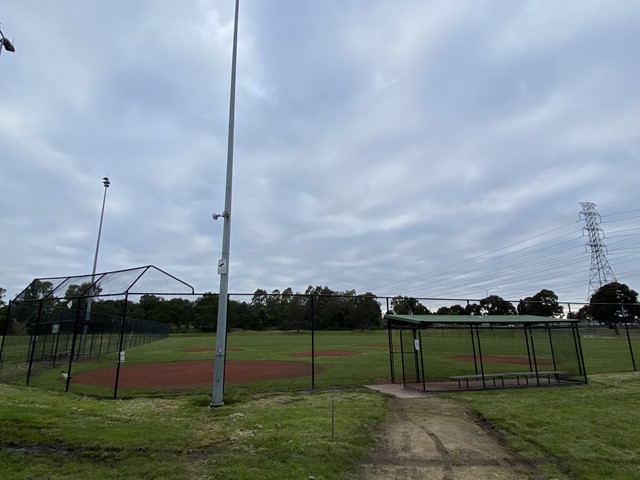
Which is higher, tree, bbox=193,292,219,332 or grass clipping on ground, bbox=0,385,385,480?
tree, bbox=193,292,219,332

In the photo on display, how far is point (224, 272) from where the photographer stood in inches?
406

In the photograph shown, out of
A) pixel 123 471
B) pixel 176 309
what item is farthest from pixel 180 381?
pixel 123 471

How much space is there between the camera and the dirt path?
5.23m

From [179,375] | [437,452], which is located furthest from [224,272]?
[179,375]

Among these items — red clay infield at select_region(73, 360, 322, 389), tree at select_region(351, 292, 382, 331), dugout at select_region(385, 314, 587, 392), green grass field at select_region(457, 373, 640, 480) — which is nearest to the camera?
green grass field at select_region(457, 373, 640, 480)

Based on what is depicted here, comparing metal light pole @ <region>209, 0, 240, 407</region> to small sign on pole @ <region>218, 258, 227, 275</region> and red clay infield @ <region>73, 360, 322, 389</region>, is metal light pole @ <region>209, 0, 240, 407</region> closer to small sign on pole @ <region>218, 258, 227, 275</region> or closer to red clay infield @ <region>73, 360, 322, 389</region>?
small sign on pole @ <region>218, 258, 227, 275</region>

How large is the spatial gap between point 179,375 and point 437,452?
14.3 m

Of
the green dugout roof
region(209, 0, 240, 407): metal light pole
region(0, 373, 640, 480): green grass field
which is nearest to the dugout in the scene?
the green dugout roof

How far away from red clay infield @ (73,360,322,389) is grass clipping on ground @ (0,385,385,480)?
4659 millimetres

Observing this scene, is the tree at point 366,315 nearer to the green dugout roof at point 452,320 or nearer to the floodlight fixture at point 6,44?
the green dugout roof at point 452,320

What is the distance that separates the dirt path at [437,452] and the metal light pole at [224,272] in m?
4.22

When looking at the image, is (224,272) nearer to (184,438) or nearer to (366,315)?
(184,438)

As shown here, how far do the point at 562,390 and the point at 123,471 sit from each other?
12139 mm

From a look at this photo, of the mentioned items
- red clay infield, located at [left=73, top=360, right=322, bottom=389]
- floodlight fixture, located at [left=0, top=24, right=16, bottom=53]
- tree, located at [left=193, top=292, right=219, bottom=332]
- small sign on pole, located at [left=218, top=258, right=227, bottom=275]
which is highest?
floodlight fixture, located at [left=0, top=24, right=16, bottom=53]
